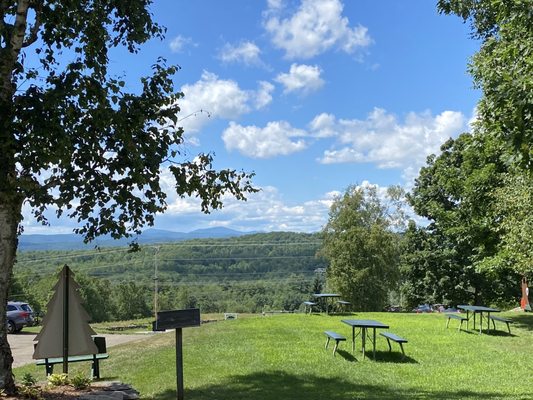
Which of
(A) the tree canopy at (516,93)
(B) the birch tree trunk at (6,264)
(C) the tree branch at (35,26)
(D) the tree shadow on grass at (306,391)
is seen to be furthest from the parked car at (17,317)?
(A) the tree canopy at (516,93)

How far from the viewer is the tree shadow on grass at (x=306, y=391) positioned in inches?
304

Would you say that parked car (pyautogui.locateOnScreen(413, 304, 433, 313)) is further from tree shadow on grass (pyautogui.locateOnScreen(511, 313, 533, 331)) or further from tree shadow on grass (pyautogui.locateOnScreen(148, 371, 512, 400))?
tree shadow on grass (pyautogui.locateOnScreen(148, 371, 512, 400))

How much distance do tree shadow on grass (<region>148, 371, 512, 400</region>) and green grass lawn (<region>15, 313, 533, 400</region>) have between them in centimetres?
2

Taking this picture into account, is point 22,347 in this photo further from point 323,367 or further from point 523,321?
point 523,321

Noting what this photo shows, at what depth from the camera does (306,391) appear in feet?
26.8

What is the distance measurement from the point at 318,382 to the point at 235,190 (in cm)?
378

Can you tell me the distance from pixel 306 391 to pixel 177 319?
109 inches

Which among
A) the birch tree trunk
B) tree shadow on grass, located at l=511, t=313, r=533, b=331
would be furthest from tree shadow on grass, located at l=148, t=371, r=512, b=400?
tree shadow on grass, located at l=511, t=313, r=533, b=331

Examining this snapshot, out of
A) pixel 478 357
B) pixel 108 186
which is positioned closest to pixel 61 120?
pixel 108 186

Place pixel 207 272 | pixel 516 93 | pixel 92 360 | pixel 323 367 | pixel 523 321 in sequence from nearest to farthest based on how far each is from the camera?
1. pixel 516 93
2. pixel 92 360
3. pixel 323 367
4. pixel 523 321
5. pixel 207 272

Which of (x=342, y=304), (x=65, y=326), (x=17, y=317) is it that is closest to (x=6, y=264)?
(x=65, y=326)

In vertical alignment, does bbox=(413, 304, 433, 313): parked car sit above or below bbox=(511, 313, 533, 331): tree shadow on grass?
below

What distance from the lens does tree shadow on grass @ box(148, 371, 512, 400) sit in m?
7.72

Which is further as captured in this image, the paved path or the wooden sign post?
the paved path
